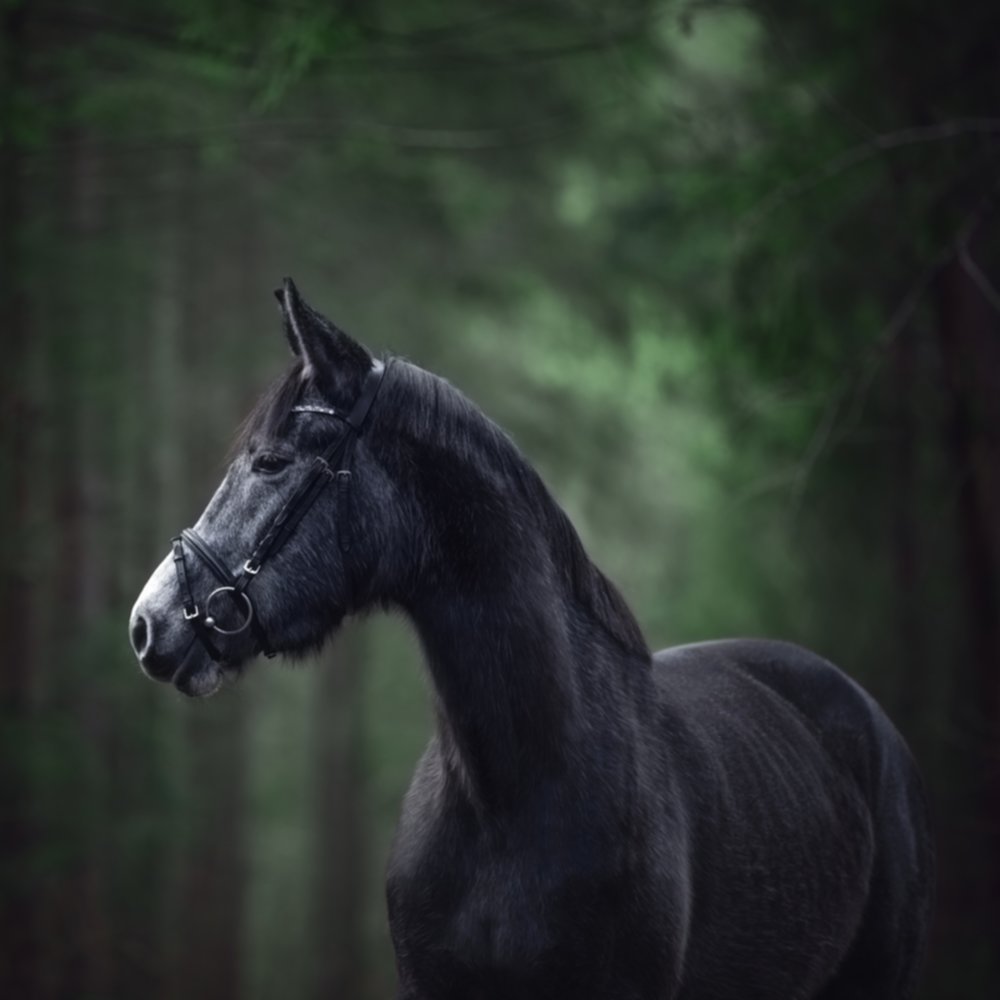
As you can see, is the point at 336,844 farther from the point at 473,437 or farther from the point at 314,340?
the point at 314,340

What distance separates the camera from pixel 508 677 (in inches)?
166

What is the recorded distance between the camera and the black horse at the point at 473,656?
4.09 m

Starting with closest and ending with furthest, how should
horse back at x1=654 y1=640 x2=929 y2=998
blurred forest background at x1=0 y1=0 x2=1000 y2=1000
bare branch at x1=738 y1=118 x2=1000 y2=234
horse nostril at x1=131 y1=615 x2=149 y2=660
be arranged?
horse nostril at x1=131 y1=615 x2=149 y2=660, horse back at x1=654 y1=640 x2=929 y2=998, bare branch at x1=738 y1=118 x2=1000 y2=234, blurred forest background at x1=0 y1=0 x2=1000 y2=1000

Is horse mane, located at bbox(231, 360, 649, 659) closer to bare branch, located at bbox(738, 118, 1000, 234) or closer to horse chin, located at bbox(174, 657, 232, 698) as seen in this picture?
horse chin, located at bbox(174, 657, 232, 698)

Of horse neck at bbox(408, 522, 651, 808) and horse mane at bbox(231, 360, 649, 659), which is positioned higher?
horse mane at bbox(231, 360, 649, 659)

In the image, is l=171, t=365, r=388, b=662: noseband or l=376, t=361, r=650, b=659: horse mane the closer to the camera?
l=171, t=365, r=388, b=662: noseband

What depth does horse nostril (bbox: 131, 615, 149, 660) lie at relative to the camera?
13.3ft

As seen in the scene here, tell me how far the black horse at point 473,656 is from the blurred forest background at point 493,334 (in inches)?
94.2

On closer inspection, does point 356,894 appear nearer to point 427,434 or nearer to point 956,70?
point 956,70

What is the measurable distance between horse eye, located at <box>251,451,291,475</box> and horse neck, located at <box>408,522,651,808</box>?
1.86 feet

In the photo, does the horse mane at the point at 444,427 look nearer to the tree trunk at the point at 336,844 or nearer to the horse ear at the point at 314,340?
the horse ear at the point at 314,340

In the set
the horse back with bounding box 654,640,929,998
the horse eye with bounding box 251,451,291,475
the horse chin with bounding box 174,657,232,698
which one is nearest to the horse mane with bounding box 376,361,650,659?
the horse eye with bounding box 251,451,291,475

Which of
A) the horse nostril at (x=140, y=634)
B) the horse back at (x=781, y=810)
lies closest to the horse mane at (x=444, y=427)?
the horse nostril at (x=140, y=634)

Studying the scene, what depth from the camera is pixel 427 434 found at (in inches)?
169
